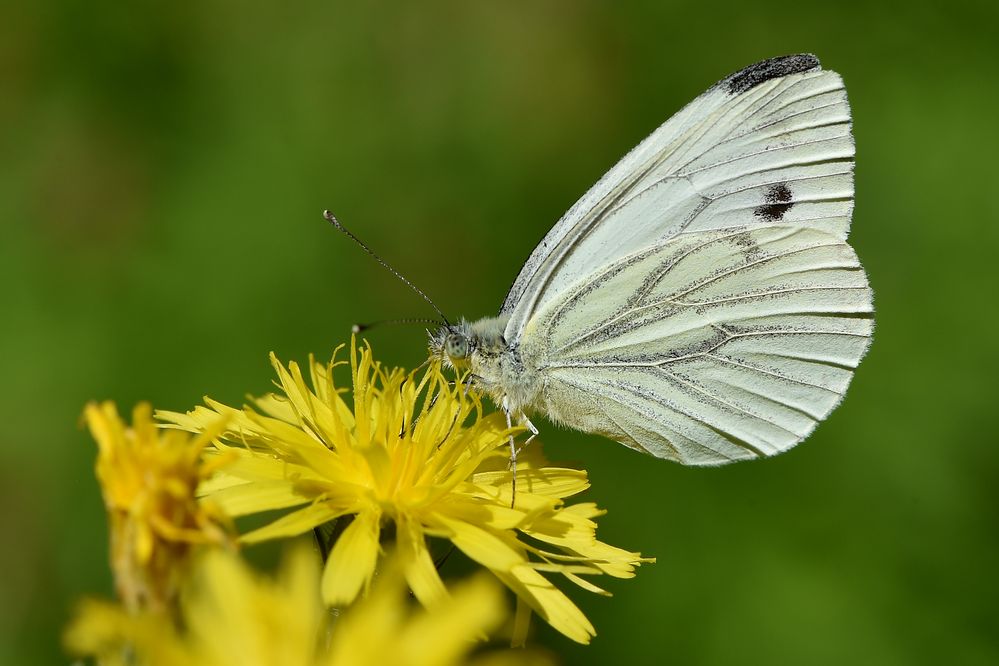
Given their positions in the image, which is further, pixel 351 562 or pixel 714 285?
pixel 714 285

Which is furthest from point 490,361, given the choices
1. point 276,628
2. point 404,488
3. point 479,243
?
point 479,243

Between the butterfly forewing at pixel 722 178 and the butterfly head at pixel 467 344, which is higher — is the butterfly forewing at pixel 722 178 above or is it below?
above

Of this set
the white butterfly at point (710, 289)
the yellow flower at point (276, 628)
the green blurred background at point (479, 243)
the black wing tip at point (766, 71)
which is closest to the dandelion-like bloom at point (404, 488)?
the yellow flower at point (276, 628)

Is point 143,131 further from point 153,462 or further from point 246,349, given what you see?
point 153,462

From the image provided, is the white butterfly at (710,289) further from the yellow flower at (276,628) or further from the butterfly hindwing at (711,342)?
the yellow flower at (276,628)

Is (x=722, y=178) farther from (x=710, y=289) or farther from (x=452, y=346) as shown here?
(x=452, y=346)

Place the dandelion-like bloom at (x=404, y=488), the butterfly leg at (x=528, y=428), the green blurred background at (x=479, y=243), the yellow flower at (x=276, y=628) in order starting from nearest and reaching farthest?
the yellow flower at (x=276, y=628) < the dandelion-like bloom at (x=404, y=488) < the butterfly leg at (x=528, y=428) < the green blurred background at (x=479, y=243)

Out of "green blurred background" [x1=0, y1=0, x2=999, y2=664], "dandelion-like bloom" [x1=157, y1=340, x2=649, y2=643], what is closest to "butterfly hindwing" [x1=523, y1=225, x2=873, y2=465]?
"dandelion-like bloom" [x1=157, y1=340, x2=649, y2=643]
